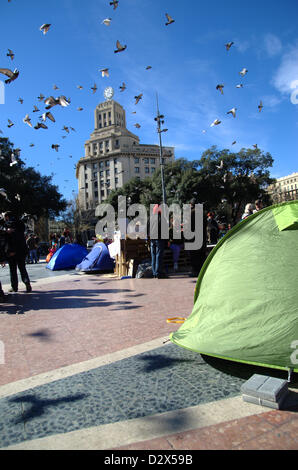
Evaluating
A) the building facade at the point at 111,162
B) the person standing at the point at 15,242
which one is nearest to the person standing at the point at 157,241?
the person standing at the point at 15,242

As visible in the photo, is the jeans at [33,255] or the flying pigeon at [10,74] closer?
the flying pigeon at [10,74]

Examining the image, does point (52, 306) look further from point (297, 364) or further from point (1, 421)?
point (297, 364)

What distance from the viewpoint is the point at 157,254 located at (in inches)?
316

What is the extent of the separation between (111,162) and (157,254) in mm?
79589

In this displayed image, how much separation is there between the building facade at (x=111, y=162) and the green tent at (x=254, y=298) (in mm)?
78474

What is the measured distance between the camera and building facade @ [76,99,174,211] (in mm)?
83062

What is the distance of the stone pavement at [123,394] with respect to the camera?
1629mm
